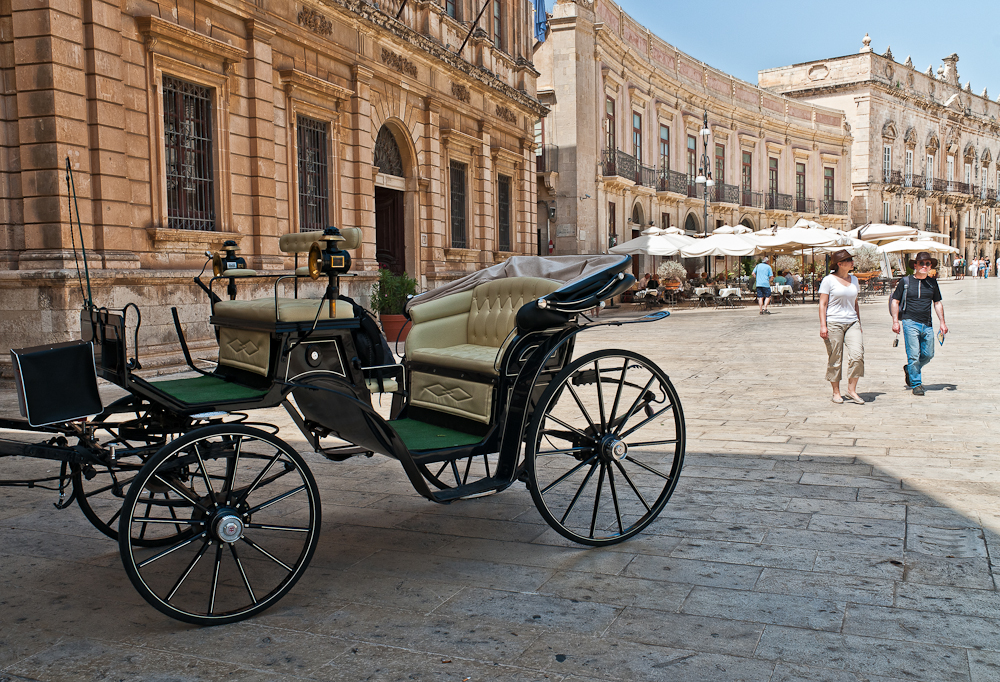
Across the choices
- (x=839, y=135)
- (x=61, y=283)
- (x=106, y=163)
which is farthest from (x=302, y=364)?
(x=839, y=135)

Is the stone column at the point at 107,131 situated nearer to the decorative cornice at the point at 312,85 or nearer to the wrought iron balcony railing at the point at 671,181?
the decorative cornice at the point at 312,85

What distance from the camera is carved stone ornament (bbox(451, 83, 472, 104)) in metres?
19.5

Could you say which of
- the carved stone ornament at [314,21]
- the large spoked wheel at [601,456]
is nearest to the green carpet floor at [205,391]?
the large spoked wheel at [601,456]

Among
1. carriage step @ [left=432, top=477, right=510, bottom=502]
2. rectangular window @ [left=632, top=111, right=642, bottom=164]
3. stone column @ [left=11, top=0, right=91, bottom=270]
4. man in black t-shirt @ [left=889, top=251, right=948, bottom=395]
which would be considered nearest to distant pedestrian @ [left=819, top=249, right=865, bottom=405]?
man in black t-shirt @ [left=889, top=251, right=948, bottom=395]

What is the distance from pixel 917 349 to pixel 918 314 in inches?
16.5

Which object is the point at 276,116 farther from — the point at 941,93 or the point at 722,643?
the point at 941,93

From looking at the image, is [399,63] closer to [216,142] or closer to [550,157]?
[216,142]

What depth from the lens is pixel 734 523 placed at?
4.67m

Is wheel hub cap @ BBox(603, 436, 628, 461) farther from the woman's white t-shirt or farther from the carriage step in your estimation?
the woman's white t-shirt

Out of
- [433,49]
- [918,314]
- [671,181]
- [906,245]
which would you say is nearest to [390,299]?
[433,49]

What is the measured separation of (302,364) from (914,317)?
757 centimetres

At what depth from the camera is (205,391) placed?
4.34 meters

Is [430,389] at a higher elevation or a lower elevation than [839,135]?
lower

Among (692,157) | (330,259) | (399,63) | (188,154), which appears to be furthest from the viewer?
(692,157)
